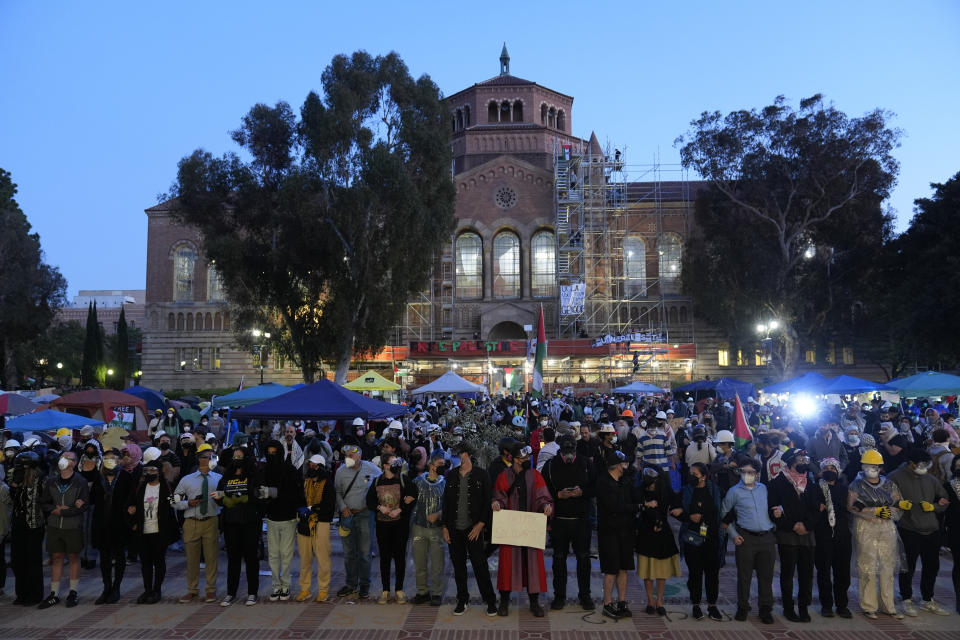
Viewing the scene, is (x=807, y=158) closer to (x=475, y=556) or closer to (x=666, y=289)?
(x=666, y=289)

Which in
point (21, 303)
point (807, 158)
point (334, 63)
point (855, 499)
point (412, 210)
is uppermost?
point (334, 63)

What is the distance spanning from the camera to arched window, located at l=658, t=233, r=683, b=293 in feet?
156

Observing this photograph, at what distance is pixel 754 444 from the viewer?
11258 millimetres

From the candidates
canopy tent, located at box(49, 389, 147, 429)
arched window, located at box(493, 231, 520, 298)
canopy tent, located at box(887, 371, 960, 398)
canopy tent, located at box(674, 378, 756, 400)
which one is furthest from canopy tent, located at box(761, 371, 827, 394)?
arched window, located at box(493, 231, 520, 298)

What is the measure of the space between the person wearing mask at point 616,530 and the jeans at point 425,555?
6.11ft

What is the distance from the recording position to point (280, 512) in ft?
27.4

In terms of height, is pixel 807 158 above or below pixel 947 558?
above

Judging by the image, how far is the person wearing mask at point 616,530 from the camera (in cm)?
757

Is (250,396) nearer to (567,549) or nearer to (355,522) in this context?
(355,522)

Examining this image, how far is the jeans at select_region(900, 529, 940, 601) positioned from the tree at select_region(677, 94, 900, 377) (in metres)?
32.5

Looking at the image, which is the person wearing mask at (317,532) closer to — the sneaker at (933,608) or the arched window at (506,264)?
the sneaker at (933,608)

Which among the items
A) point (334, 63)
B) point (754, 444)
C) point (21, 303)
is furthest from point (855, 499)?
point (21, 303)

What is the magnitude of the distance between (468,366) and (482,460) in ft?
108

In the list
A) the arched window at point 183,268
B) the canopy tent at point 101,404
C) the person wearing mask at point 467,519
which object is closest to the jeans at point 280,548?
the person wearing mask at point 467,519
